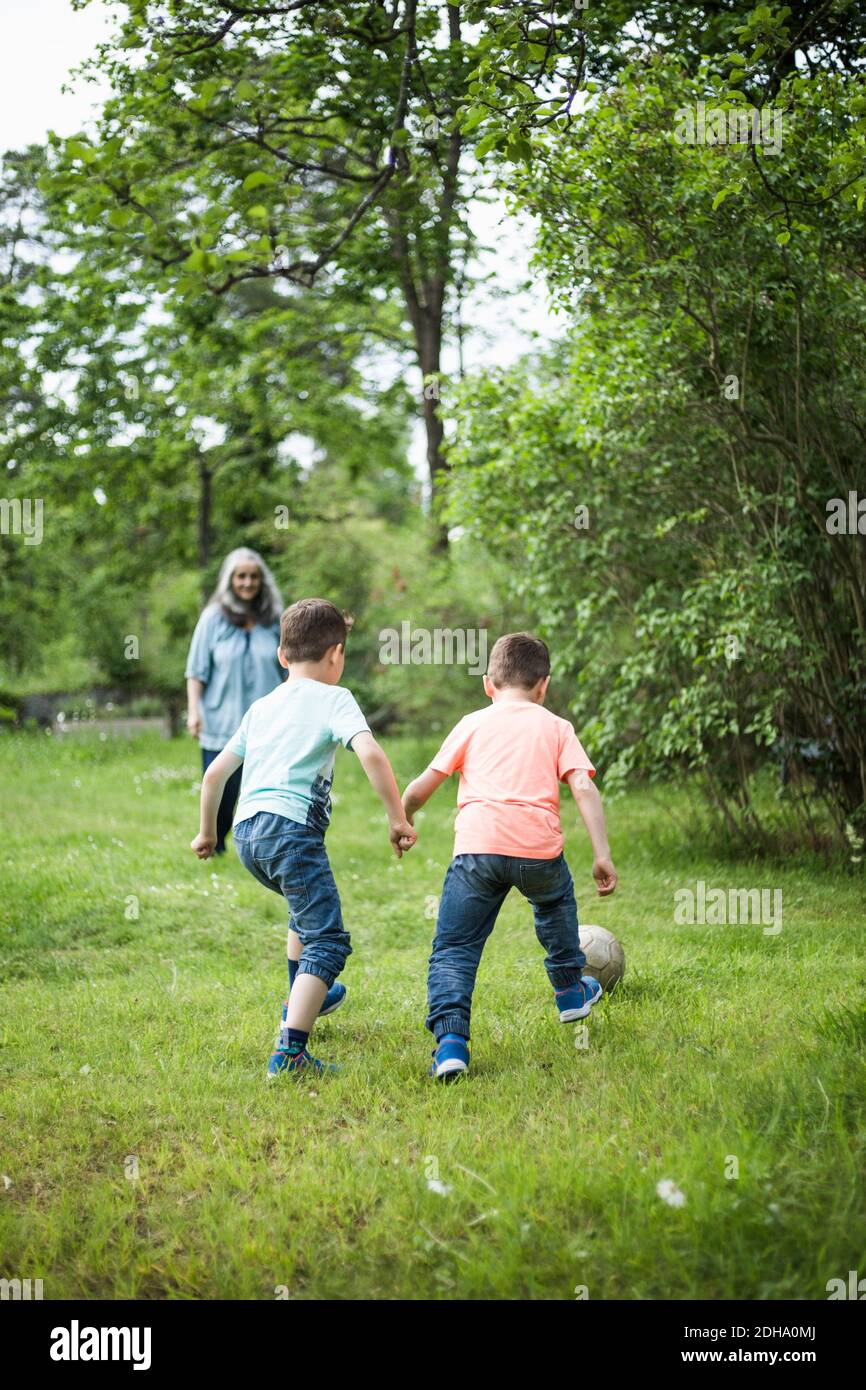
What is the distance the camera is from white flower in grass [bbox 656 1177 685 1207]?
2971 mm

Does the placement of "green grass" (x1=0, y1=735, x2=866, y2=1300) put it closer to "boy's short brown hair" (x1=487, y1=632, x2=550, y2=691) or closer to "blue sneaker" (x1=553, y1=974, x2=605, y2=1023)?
"blue sneaker" (x1=553, y1=974, x2=605, y2=1023)

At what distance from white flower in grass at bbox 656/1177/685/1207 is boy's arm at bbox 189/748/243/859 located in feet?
7.18

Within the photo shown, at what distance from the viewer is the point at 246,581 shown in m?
8.38

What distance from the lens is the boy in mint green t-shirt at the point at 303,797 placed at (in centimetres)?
423

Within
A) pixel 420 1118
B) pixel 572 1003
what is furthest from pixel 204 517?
pixel 420 1118

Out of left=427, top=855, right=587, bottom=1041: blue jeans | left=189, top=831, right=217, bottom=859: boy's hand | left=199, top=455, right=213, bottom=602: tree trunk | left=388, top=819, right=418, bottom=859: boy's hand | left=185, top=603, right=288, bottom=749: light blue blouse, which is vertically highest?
left=199, top=455, right=213, bottom=602: tree trunk

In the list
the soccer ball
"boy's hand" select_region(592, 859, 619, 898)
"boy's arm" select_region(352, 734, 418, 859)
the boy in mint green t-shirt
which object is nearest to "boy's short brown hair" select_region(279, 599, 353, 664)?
the boy in mint green t-shirt

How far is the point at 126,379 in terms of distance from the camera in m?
17.2

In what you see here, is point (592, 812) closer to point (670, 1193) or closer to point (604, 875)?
point (604, 875)

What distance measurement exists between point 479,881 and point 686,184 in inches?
163

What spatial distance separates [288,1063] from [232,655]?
14.8ft

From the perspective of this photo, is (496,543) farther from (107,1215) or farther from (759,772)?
(107,1215)

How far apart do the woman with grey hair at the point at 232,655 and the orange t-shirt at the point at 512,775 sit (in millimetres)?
4015

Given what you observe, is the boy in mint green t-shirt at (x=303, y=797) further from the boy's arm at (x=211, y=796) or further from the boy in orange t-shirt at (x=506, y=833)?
the boy in orange t-shirt at (x=506, y=833)
